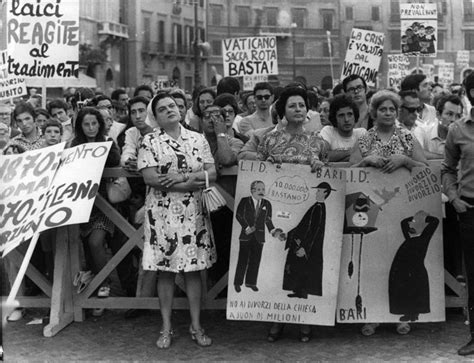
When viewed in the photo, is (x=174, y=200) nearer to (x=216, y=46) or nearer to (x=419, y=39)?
(x=419, y=39)

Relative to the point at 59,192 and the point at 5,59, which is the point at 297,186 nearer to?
the point at 59,192

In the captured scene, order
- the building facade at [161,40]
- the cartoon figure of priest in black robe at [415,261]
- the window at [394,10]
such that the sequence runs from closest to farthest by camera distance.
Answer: the cartoon figure of priest in black robe at [415,261] → the window at [394,10] → the building facade at [161,40]

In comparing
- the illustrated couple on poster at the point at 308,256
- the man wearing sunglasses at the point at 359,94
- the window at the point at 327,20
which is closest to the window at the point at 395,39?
the window at the point at 327,20

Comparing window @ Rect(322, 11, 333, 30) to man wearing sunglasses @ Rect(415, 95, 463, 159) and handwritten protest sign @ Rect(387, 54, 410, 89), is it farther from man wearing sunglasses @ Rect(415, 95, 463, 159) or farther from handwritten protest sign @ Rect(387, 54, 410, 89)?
man wearing sunglasses @ Rect(415, 95, 463, 159)

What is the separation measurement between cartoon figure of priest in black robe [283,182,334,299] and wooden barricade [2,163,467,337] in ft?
2.10

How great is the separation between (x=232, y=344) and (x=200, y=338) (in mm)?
252

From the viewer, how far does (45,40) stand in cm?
964

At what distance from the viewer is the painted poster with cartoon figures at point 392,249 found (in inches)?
217

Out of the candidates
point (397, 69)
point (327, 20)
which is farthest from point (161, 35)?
point (397, 69)

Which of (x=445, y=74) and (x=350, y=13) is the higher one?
(x=350, y=13)

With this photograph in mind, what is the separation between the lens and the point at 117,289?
269 inches

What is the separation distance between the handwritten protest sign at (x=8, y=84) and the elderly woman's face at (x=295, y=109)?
5.86m

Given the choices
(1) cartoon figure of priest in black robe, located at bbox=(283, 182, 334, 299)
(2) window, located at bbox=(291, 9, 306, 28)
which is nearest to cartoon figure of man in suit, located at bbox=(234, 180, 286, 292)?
(1) cartoon figure of priest in black robe, located at bbox=(283, 182, 334, 299)

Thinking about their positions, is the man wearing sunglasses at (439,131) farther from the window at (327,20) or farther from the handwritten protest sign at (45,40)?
the window at (327,20)
